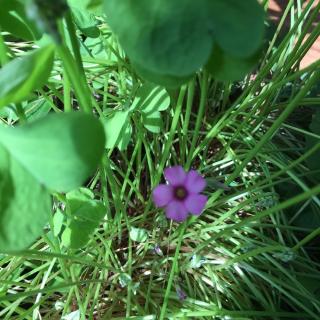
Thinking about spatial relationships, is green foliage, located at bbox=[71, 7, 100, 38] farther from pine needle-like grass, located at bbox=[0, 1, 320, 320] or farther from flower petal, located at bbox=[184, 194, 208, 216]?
flower petal, located at bbox=[184, 194, 208, 216]

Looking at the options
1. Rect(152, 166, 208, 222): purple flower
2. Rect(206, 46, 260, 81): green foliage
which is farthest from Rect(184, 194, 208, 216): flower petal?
Rect(206, 46, 260, 81): green foliage

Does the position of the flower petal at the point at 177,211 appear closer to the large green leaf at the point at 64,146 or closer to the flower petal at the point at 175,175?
the flower petal at the point at 175,175

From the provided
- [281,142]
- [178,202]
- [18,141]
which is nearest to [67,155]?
[18,141]

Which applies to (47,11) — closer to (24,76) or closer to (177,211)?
(24,76)

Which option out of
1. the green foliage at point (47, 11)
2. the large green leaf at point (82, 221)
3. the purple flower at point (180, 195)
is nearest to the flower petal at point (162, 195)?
the purple flower at point (180, 195)

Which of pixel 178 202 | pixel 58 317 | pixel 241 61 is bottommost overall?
pixel 58 317

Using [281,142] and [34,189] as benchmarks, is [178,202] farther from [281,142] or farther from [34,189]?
[281,142]
